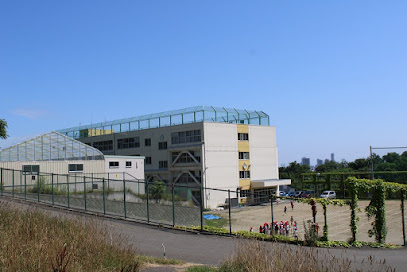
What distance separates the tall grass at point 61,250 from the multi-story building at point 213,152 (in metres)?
43.9

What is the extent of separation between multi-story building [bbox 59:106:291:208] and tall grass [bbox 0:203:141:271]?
43.9m

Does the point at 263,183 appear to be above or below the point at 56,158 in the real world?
below

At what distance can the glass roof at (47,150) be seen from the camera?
36219 mm

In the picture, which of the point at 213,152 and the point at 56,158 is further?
the point at 213,152

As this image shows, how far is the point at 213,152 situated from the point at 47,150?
24.3 metres

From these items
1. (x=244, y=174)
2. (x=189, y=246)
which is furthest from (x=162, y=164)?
(x=189, y=246)

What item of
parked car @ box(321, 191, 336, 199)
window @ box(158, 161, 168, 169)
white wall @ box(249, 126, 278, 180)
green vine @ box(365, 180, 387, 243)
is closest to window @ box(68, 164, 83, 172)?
window @ box(158, 161, 168, 169)

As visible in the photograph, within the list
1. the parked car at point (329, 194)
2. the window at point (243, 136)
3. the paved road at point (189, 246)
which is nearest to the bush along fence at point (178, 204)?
the paved road at point (189, 246)

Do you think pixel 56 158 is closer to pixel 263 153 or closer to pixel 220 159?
pixel 220 159

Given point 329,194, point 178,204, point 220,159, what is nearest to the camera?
point 178,204

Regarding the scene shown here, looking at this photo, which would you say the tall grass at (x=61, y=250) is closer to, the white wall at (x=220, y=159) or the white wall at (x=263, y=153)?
the white wall at (x=220, y=159)

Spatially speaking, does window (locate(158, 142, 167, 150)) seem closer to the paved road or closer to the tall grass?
the paved road

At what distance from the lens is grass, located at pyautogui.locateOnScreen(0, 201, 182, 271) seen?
591 cm

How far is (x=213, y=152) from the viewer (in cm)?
5578
